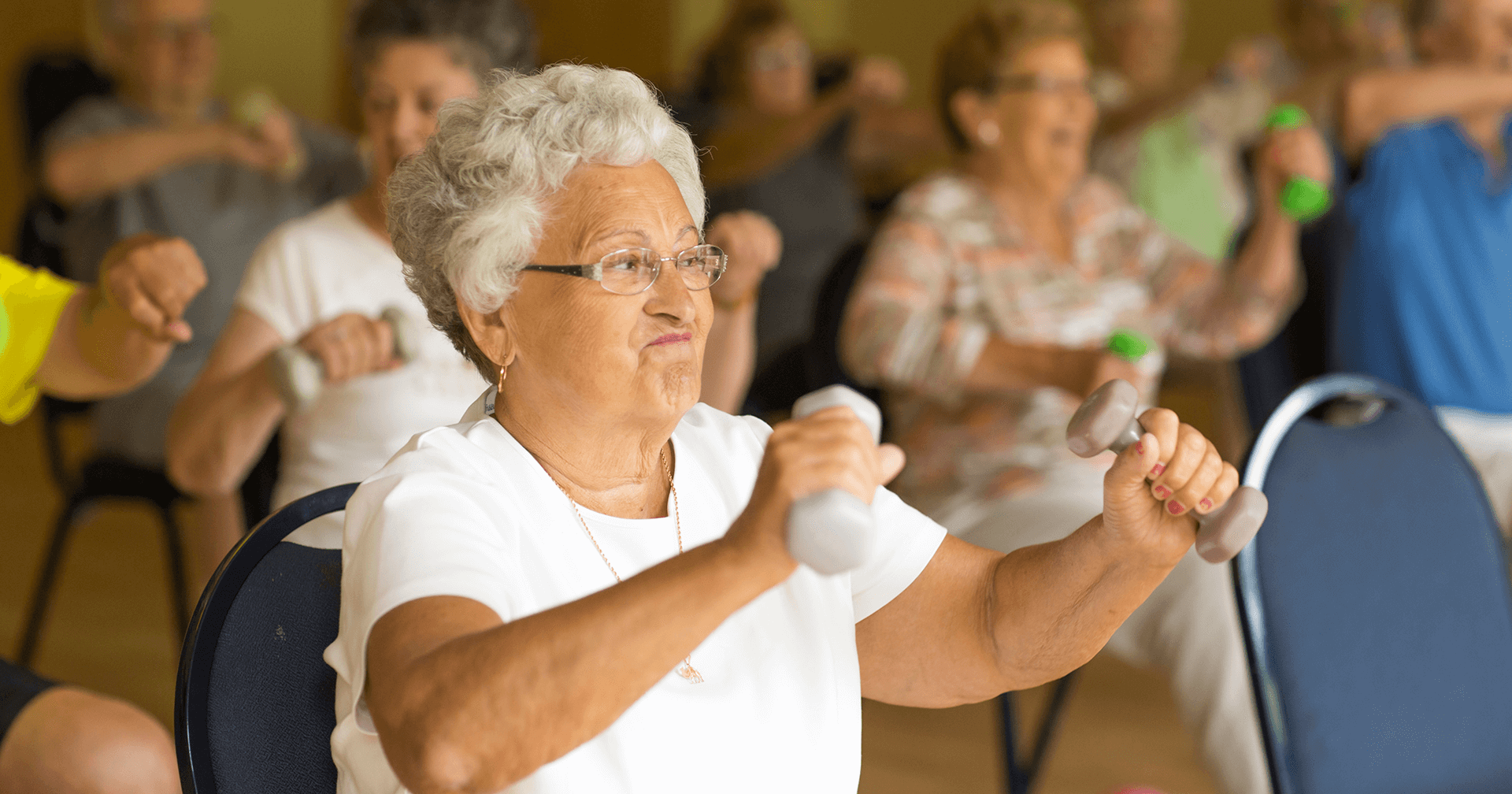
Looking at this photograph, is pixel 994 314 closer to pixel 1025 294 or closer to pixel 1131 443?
pixel 1025 294

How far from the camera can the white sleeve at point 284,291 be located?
1890mm

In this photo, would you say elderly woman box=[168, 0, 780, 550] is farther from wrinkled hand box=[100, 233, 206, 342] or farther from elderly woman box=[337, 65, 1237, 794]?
elderly woman box=[337, 65, 1237, 794]

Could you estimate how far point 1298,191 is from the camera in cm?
229

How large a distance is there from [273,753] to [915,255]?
1.50m

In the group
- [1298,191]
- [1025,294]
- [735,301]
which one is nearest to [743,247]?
[735,301]

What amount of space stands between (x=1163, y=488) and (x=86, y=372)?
127cm

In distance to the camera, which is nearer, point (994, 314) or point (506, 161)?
point (506, 161)

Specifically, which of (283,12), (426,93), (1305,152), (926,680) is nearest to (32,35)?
(283,12)

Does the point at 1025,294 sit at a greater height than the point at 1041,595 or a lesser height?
lesser

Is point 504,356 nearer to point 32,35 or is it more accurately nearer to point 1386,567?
point 1386,567

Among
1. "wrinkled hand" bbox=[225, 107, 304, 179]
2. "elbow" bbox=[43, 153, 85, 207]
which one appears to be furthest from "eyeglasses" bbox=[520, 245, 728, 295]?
"elbow" bbox=[43, 153, 85, 207]

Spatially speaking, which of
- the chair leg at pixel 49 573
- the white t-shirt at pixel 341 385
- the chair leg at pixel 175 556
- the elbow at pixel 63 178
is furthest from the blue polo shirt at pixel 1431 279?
the elbow at pixel 63 178

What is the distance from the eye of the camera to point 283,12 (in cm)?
691

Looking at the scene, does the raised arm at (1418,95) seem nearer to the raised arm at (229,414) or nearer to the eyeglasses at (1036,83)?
the eyeglasses at (1036,83)
